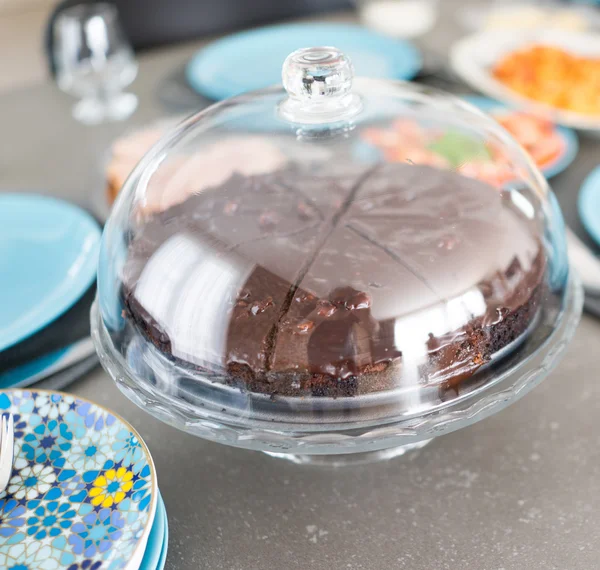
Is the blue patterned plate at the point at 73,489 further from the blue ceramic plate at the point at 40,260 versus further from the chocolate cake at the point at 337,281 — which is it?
the blue ceramic plate at the point at 40,260

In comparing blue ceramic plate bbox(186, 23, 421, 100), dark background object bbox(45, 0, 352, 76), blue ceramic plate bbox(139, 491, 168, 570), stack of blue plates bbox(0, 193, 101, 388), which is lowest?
dark background object bbox(45, 0, 352, 76)

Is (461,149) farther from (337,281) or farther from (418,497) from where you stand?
(418,497)

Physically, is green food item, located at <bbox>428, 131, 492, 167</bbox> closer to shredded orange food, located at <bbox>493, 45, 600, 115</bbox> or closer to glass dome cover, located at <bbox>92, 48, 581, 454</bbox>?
glass dome cover, located at <bbox>92, 48, 581, 454</bbox>

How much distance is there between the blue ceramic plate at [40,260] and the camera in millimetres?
968

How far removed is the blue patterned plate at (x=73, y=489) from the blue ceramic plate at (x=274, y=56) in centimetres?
103

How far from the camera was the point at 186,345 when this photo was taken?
0.72m

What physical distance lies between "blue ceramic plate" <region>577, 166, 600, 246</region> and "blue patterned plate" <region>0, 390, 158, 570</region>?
0.77m

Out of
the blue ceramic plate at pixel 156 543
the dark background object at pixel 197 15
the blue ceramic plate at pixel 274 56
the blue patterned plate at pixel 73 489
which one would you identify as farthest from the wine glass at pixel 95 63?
the blue ceramic plate at pixel 156 543

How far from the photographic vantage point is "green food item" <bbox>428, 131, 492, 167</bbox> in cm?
84

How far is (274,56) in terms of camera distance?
5.97 feet

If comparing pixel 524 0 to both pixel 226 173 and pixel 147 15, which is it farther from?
pixel 226 173

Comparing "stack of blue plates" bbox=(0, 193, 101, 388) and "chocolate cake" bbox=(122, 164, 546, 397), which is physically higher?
"chocolate cake" bbox=(122, 164, 546, 397)

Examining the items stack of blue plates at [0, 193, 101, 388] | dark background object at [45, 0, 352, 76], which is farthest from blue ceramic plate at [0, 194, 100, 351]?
dark background object at [45, 0, 352, 76]

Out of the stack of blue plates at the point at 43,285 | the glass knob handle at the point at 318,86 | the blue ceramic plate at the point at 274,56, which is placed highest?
the glass knob handle at the point at 318,86
